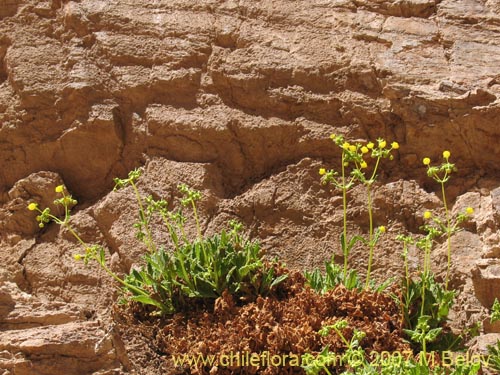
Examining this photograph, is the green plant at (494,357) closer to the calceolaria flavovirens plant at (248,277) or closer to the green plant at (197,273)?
the calceolaria flavovirens plant at (248,277)

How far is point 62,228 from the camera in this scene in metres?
5.60

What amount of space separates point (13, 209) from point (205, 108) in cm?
145

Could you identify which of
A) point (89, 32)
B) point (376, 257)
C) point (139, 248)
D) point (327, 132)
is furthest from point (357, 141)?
point (89, 32)

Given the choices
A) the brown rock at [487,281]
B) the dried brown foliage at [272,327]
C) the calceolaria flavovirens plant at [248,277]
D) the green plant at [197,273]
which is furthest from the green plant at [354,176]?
the brown rock at [487,281]

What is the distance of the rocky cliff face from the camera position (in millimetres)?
5484

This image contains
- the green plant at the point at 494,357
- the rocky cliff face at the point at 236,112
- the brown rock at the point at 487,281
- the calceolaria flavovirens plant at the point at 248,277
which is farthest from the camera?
the rocky cliff face at the point at 236,112

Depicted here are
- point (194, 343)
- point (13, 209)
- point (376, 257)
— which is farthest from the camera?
point (13, 209)

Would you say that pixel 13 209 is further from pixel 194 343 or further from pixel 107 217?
pixel 194 343

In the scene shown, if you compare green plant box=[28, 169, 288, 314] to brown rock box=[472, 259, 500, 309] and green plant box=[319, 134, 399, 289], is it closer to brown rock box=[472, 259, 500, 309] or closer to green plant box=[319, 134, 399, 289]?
green plant box=[319, 134, 399, 289]

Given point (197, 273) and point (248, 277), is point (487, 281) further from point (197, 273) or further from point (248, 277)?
point (197, 273)

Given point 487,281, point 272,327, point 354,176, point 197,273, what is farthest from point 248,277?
point 487,281

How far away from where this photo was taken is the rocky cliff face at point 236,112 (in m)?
5.48

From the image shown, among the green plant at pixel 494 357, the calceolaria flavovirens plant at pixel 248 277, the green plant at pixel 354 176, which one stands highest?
the green plant at pixel 354 176

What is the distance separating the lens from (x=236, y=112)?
18.9 ft
